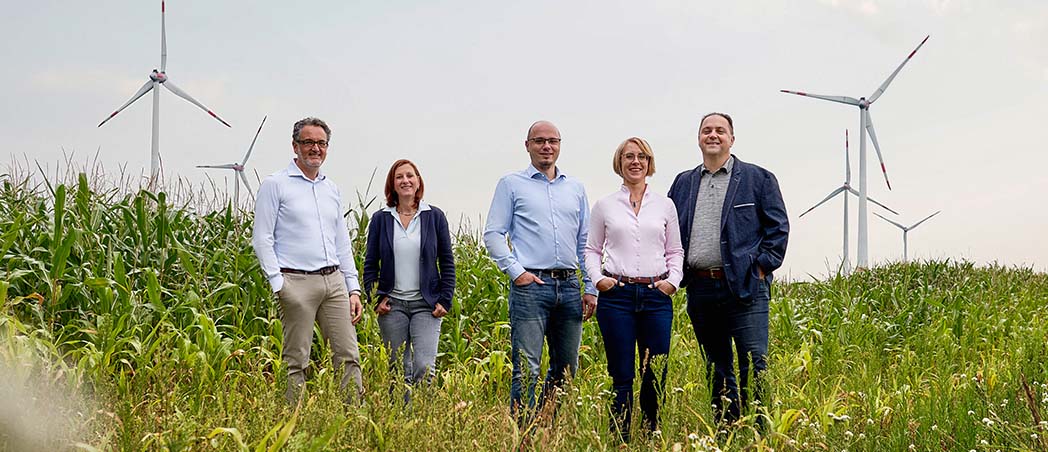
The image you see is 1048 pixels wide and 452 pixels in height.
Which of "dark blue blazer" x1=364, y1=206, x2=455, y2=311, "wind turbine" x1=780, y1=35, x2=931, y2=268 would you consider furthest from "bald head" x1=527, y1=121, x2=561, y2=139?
"wind turbine" x1=780, y1=35, x2=931, y2=268

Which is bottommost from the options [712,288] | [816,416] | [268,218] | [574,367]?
[816,416]

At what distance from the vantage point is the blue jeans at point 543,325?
5.32 meters

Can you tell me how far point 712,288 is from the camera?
521 cm

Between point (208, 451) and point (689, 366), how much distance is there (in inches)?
170

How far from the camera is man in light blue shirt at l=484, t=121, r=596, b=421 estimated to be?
5.34 m

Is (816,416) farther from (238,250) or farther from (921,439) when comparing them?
(238,250)

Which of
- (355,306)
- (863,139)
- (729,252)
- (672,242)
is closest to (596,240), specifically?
(672,242)

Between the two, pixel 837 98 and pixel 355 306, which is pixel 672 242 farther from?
pixel 837 98

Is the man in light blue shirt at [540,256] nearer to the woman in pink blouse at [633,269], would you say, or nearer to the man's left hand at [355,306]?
the woman in pink blouse at [633,269]

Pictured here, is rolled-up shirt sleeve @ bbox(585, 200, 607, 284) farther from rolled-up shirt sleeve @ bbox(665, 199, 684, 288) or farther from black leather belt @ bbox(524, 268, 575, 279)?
rolled-up shirt sleeve @ bbox(665, 199, 684, 288)

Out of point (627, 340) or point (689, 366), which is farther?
point (689, 366)

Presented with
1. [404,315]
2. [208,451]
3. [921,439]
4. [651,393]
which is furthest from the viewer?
[404,315]

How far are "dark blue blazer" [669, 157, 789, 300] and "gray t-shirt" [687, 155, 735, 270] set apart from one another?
0.03 m

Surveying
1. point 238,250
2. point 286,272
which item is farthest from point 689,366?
point 238,250
